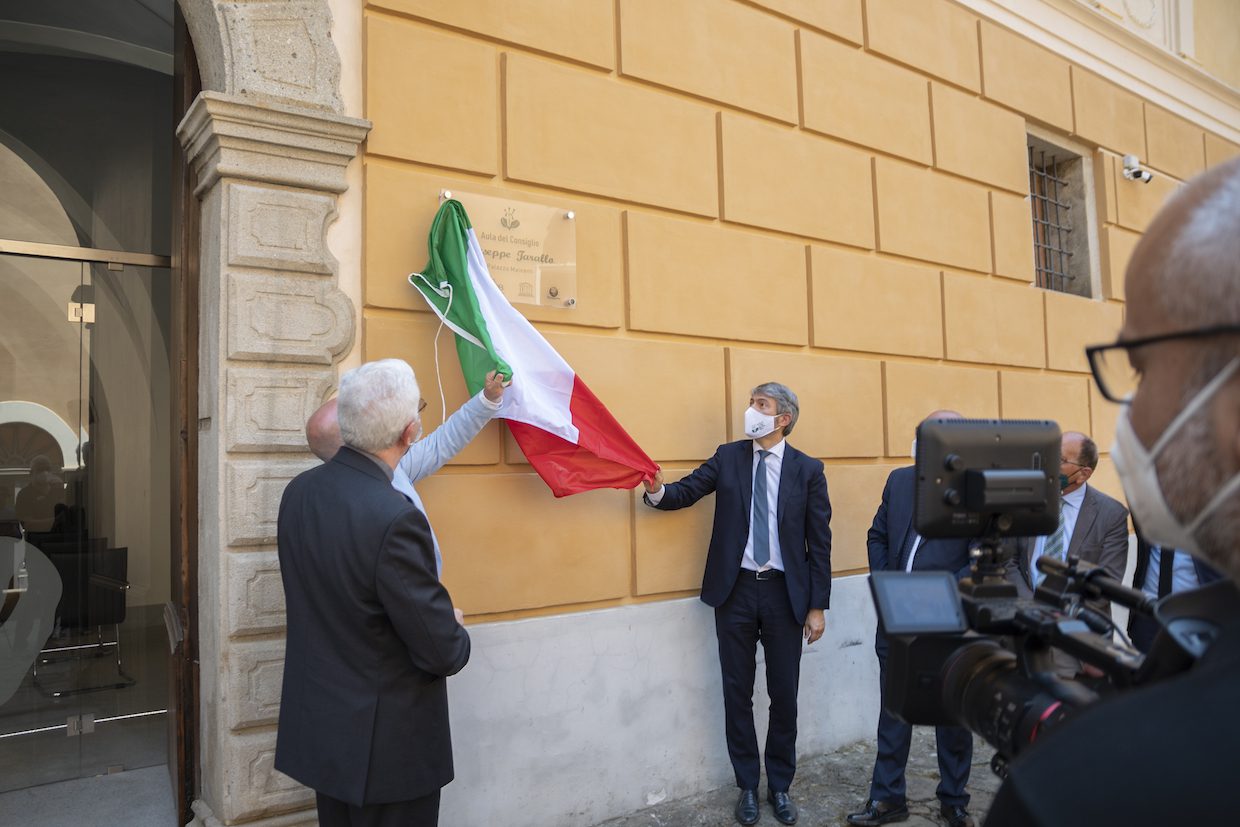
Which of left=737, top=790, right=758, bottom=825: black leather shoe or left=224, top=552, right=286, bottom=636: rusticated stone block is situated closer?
left=224, top=552, right=286, bottom=636: rusticated stone block

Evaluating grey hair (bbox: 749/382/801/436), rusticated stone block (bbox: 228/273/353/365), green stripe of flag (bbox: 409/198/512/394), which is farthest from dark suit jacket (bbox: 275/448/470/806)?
grey hair (bbox: 749/382/801/436)

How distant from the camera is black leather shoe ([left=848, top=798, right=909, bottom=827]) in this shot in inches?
159

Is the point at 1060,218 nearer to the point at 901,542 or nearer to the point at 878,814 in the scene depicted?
the point at 901,542

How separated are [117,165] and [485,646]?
4762mm

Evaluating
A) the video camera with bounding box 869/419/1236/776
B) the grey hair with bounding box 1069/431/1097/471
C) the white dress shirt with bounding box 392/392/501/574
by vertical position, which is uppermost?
the white dress shirt with bounding box 392/392/501/574

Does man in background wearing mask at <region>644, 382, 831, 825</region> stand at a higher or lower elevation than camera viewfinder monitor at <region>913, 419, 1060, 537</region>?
lower

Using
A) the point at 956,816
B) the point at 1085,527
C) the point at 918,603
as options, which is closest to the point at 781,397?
the point at 1085,527

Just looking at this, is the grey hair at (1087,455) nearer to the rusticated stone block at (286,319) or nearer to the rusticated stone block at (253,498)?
the rusticated stone block at (286,319)

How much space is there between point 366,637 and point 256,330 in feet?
4.83

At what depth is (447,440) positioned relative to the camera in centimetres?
343

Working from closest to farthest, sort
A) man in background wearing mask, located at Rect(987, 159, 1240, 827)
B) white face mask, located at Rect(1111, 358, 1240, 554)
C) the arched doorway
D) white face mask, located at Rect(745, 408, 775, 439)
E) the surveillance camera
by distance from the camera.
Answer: man in background wearing mask, located at Rect(987, 159, 1240, 827) < white face mask, located at Rect(1111, 358, 1240, 554) < white face mask, located at Rect(745, 408, 775, 439) < the arched doorway < the surveillance camera

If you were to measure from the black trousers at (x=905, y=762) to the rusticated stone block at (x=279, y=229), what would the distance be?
307cm

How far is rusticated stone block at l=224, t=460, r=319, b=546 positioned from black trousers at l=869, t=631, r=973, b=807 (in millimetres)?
2752

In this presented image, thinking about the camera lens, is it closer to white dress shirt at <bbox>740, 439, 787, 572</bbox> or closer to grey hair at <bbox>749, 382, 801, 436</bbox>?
white dress shirt at <bbox>740, 439, 787, 572</bbox>
